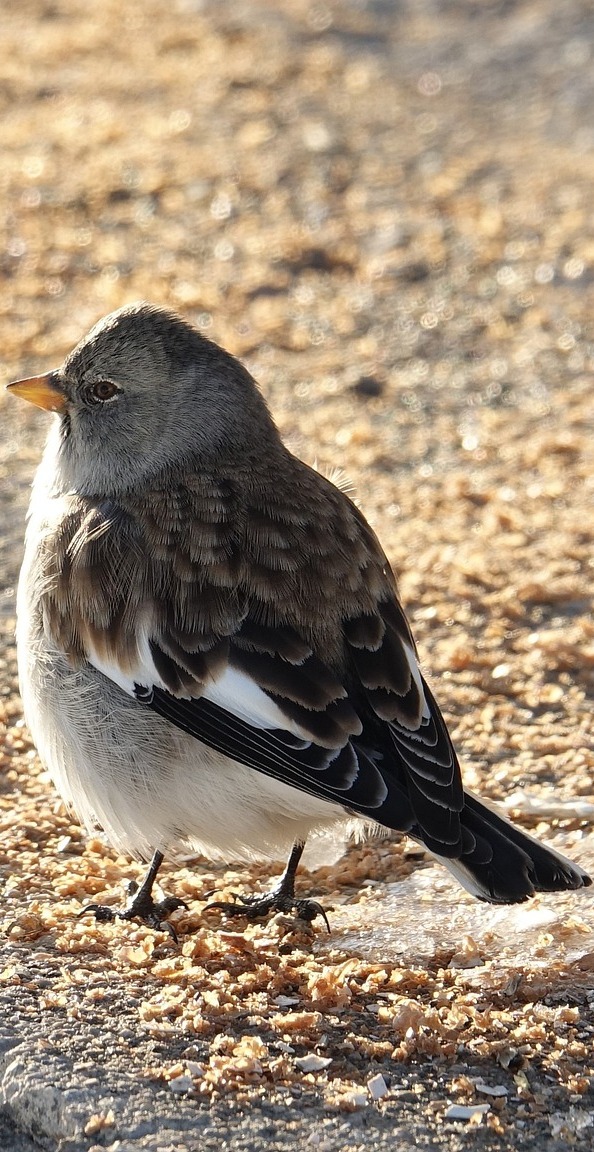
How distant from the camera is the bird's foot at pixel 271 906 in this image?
4.10 meters

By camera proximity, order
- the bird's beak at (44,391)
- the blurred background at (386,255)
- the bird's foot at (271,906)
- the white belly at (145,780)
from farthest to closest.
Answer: the blurred background at (386,255) < the bird's beak at (44,391) < the bird's foot at (271,906) < the white belly at (145,780)

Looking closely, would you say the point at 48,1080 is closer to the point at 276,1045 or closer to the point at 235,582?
the point at 276,1045

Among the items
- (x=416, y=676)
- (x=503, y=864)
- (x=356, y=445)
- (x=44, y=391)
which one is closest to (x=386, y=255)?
(x=356, y=445)

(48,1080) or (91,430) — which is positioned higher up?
(91,430)

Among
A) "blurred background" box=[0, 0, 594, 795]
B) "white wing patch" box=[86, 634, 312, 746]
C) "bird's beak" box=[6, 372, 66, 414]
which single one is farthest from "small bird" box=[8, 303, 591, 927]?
"blurred background" box=[0, 0, 594, 795]

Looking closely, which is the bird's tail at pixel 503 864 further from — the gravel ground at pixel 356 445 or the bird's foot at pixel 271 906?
the bird's foot at pixel 271 906

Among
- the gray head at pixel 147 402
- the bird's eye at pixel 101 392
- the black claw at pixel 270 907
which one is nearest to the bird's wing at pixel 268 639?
the gray head at pixel 147 402

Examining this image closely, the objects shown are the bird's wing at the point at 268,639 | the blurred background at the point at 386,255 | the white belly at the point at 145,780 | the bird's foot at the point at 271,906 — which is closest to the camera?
the bird's wing at the point at 268,639

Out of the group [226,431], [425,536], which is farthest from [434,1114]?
[425,536]

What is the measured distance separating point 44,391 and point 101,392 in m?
0.20

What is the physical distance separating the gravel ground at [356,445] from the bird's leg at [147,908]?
0.25 feet

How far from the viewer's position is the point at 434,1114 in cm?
329

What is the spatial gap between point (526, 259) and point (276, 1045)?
5439 mm

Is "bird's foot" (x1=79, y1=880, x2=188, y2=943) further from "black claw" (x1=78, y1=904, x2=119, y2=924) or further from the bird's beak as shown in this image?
the bird's beak
